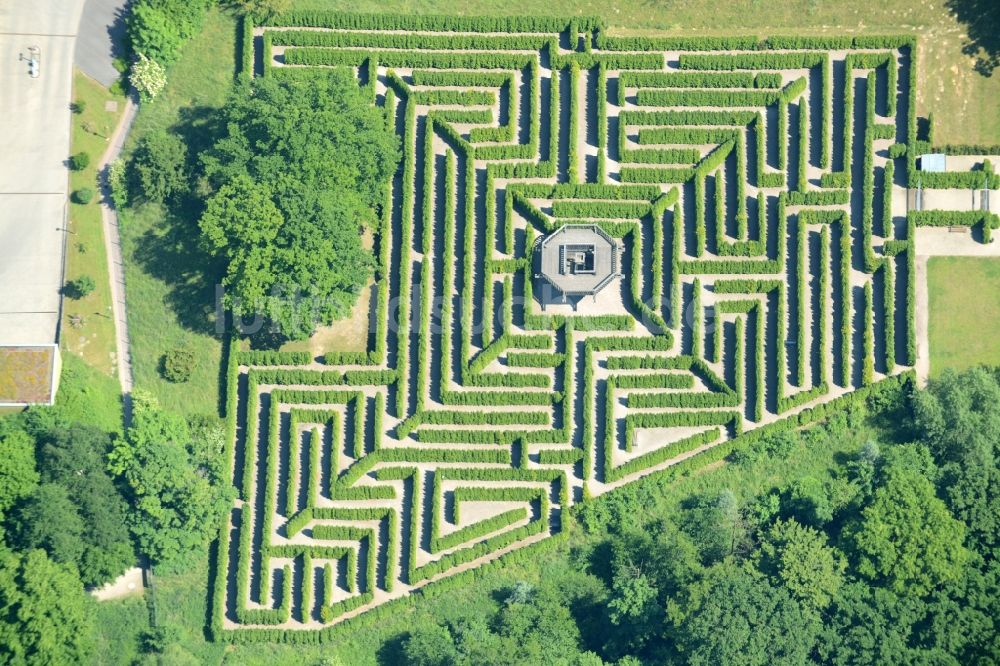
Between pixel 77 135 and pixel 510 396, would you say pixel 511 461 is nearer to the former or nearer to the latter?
pixel 510 396

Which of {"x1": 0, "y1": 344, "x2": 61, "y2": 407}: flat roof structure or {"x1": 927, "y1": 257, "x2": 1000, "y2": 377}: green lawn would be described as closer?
{"x1": 0, "y1": 344, "x2": 61, "y2": 407}: flat roof structure

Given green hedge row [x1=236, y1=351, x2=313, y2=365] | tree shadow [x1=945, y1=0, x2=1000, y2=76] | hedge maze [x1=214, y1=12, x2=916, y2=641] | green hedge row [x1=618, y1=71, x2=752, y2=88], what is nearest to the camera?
hedge maze [x1=214, y1=12, x2=916, y2=641]

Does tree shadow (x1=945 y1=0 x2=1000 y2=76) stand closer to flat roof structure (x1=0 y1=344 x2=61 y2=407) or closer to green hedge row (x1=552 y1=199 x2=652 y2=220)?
green hedge row (x1=552 y1=199 x2=652 y2=220)

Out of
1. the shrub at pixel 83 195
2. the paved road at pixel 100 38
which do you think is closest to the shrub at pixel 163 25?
the paved road at pixel 100 38

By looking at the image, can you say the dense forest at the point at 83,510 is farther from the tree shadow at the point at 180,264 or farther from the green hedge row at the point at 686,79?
the green hedge row at the point at 686,79

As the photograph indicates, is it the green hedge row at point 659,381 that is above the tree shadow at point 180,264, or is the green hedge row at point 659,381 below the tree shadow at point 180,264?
below

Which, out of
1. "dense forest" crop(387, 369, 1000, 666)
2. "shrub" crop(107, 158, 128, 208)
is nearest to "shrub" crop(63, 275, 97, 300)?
"shrub" crop(107, 158, 128, 208)
